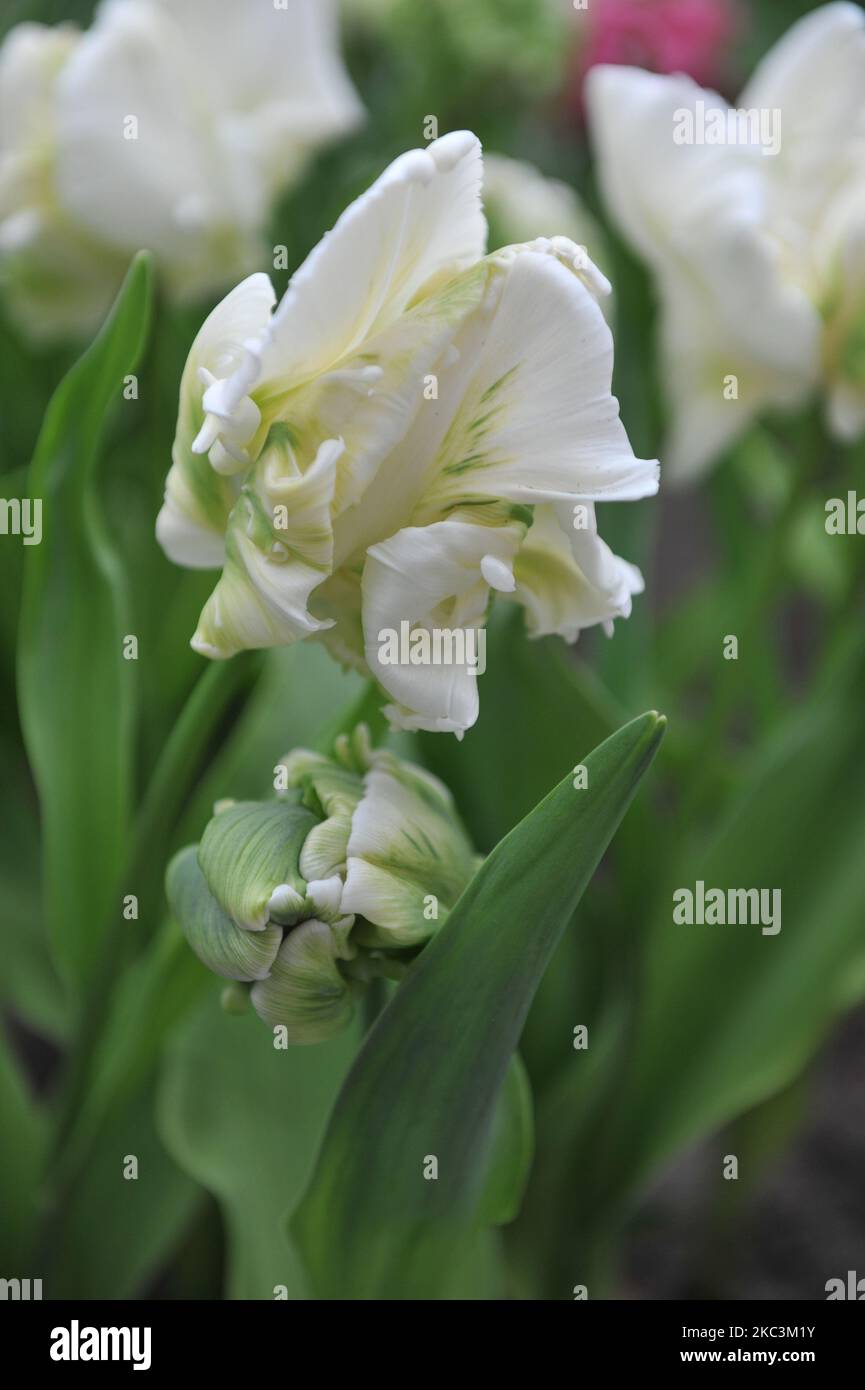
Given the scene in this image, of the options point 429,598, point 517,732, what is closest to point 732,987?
point 517,732

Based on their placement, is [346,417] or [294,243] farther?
[294,243]

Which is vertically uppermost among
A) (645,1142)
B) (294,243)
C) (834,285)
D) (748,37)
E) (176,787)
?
(748,37)

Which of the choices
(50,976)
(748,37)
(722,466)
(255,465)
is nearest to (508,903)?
(255,465)

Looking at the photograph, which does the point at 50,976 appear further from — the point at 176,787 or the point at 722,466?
the point at 722,466

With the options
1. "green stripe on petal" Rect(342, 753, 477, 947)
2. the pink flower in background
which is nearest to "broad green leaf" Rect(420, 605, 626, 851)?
"green stripe on petal" Rect(342, 753, 477, 947)

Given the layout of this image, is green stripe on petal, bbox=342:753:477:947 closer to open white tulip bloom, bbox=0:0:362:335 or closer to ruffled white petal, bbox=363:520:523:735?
ruffled white petal, bbox=363:520:523:735

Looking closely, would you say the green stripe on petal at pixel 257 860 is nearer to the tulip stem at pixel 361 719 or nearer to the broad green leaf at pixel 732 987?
the tulip stem at pixel 361 719

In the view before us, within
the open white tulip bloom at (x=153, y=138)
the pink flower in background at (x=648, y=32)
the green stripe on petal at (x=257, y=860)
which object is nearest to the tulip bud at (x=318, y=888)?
the green stripe on petal at (x=257, y=860)
